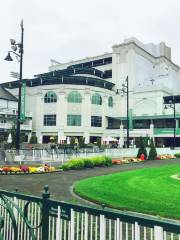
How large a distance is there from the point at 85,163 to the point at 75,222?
19848 mm

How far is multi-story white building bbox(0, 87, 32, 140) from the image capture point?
63.3 metres

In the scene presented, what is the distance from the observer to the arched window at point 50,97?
229ft

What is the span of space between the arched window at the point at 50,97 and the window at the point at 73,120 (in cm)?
502

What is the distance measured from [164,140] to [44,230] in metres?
66.1

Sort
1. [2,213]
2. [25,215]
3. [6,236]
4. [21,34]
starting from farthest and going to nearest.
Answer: [21,34]
[2,213]
[6,236]
[25,215]

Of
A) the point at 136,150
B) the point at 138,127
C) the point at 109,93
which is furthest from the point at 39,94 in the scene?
the point at 136,150

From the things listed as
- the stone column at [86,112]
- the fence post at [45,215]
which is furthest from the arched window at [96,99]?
the fence post at [45,215]

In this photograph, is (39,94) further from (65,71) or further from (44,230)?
(44,230)

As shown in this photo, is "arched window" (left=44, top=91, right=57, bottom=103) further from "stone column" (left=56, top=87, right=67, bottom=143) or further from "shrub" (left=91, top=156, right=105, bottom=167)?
"shrub" (left=91, top=156, right=105, bottom=167)

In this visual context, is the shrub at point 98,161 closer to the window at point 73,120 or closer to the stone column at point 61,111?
the stone column at point 61,111

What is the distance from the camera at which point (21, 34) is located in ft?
81.3

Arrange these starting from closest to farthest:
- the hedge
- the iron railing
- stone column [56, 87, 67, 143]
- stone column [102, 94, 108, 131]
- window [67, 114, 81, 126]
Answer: the iron railing, the hedge, stone column [56, 87, 67, 143], window [67, 114, 81, 126], stone column [102, 94, 108, 131]

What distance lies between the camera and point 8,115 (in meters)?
66.0

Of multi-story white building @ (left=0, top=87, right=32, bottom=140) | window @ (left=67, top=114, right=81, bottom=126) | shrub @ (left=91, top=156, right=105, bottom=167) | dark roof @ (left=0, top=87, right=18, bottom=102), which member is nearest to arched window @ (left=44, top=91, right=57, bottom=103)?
window @ (left=67, top=114, right=81, bottom=126)
